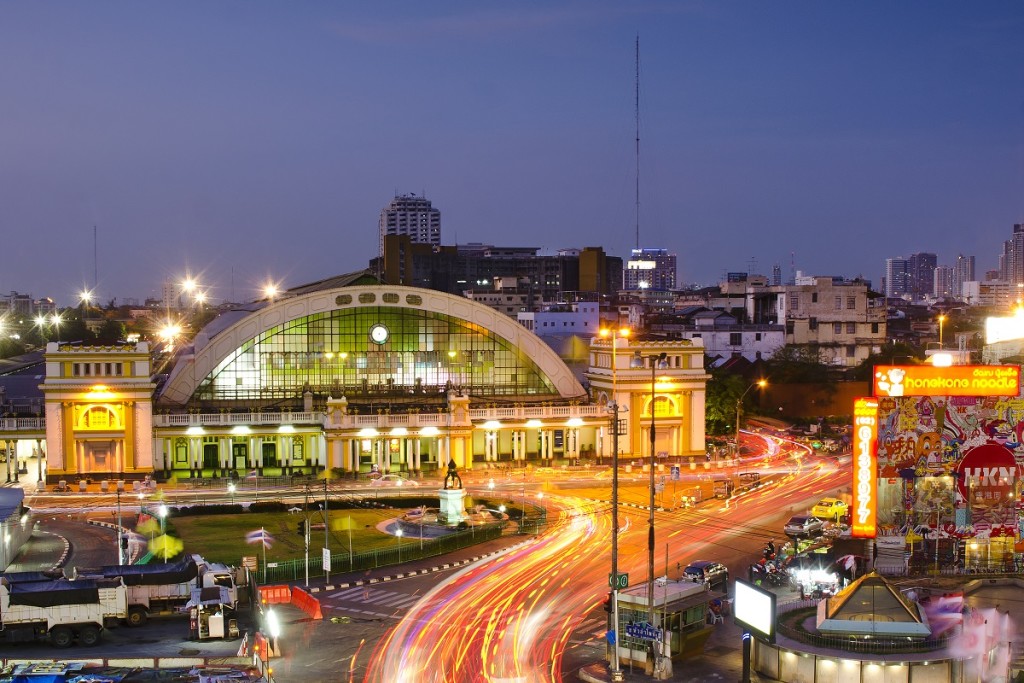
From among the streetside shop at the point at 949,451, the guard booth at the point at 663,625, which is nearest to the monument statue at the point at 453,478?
the streetside shop at the point at 949,451

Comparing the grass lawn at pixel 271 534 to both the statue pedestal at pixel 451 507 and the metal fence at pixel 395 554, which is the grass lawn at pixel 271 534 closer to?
the metal fence at pixel 395 554

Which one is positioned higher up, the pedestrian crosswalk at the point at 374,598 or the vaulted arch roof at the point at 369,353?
the vaulted arch roof at the point at 369,353

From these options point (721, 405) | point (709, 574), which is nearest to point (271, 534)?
point (709, 574)

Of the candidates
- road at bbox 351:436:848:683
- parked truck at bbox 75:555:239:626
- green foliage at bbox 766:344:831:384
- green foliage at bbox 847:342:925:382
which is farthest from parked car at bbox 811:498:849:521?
green foliage at bbox 766:344:831:384

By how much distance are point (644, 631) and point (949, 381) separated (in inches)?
871

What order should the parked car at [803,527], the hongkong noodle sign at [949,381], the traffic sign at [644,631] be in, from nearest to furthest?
the traffic sign at [644,631] < the hongkong noodle sign at [949,381] < the parked car at [803,527]

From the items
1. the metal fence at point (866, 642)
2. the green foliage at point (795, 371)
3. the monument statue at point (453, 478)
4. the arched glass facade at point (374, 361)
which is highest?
the arched glass facade at point (374, 361)

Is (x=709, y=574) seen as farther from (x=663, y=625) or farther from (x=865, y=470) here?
(x=663, y=625)

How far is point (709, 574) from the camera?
43469 millimetres

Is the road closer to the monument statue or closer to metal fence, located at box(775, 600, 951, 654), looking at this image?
the monument statue

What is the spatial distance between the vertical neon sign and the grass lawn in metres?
19.9

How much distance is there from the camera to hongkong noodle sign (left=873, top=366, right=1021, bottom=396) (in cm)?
4878

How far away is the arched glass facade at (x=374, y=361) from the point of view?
259 ft

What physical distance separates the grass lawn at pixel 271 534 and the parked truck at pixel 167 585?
8.41m
